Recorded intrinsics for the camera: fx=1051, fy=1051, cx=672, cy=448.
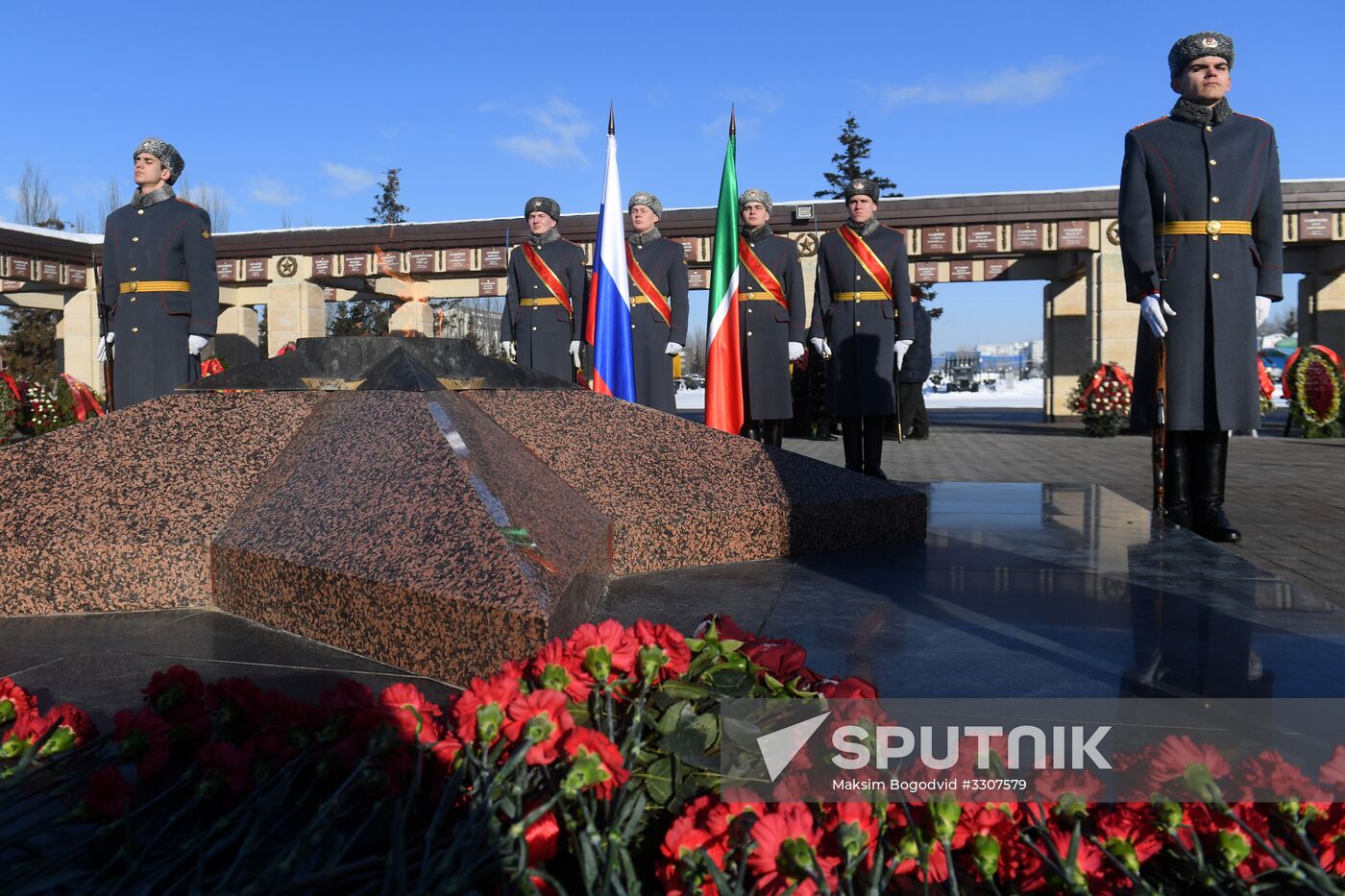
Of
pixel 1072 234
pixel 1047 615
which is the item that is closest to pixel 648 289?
pixel 1047 615

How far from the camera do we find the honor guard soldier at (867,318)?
20.1 ft

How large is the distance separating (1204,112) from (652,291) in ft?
13.1

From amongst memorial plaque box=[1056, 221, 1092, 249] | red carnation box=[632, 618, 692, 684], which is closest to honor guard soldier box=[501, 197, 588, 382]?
red carnation box=[632, 618, 692, 684]

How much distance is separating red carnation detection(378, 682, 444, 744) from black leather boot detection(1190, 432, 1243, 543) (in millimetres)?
3717

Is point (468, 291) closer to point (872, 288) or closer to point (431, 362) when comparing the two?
point (872, 288)

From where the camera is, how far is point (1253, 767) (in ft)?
4.42

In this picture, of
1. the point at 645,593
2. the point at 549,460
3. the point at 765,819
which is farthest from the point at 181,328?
the point at 765,819

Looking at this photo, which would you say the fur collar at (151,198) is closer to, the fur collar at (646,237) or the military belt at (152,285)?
the military belt at (152,285)

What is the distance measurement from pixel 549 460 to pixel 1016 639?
1662 mm

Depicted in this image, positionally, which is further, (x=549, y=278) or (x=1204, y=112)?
(x=549, y=278)

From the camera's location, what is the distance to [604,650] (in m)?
1.52

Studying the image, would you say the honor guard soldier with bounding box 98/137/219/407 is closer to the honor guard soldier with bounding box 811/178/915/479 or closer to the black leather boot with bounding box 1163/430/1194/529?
the honor guard soldier with bounding box 811/178/915/479

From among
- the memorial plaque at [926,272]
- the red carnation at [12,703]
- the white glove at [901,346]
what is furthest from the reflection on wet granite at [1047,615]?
the memorial plaque at [926,272]

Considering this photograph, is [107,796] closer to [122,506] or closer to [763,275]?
[122,506]
